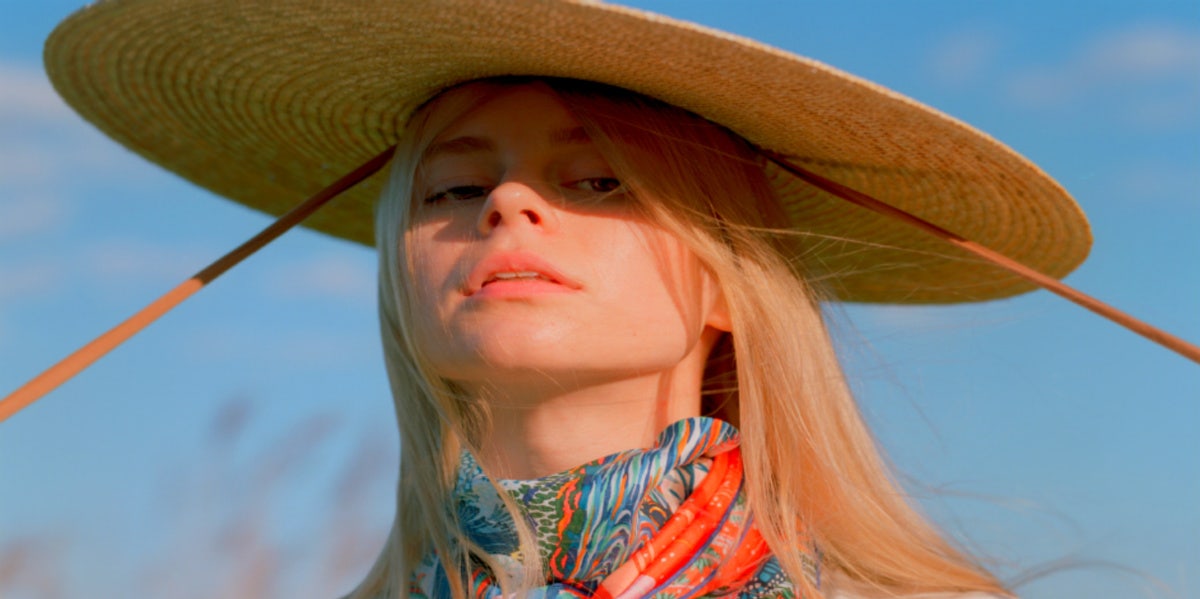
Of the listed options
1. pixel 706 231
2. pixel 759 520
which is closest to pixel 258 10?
pixel 706 231

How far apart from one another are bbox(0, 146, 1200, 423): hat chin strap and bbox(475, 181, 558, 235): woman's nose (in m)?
0.38

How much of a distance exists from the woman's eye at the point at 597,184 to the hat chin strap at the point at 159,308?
18.6 inches

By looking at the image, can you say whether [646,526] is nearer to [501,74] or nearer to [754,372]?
[754,372]

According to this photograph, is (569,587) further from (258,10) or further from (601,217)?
(258,10)

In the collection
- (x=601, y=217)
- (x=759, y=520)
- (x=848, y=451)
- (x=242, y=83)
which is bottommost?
(x=759, y=520)

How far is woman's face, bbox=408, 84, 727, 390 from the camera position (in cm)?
195

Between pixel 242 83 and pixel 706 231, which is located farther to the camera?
pixel 242 83

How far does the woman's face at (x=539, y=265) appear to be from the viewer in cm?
195

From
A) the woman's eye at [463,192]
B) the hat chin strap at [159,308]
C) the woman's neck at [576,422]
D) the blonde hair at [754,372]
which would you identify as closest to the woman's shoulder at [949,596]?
the blonde hair at [754,372]

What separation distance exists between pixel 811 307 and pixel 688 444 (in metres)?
0.40

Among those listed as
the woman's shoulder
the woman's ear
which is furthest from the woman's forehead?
the woman's shoulder

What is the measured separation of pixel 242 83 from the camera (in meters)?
2.27

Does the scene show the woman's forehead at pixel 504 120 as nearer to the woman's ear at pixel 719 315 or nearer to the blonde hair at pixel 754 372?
the blonde hair at pixel 754 372

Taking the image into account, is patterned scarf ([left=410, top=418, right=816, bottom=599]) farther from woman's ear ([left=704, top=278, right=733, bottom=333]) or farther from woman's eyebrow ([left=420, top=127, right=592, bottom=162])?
woman's eyebrow ([left=420, top=127, right=592, bottom=162])
